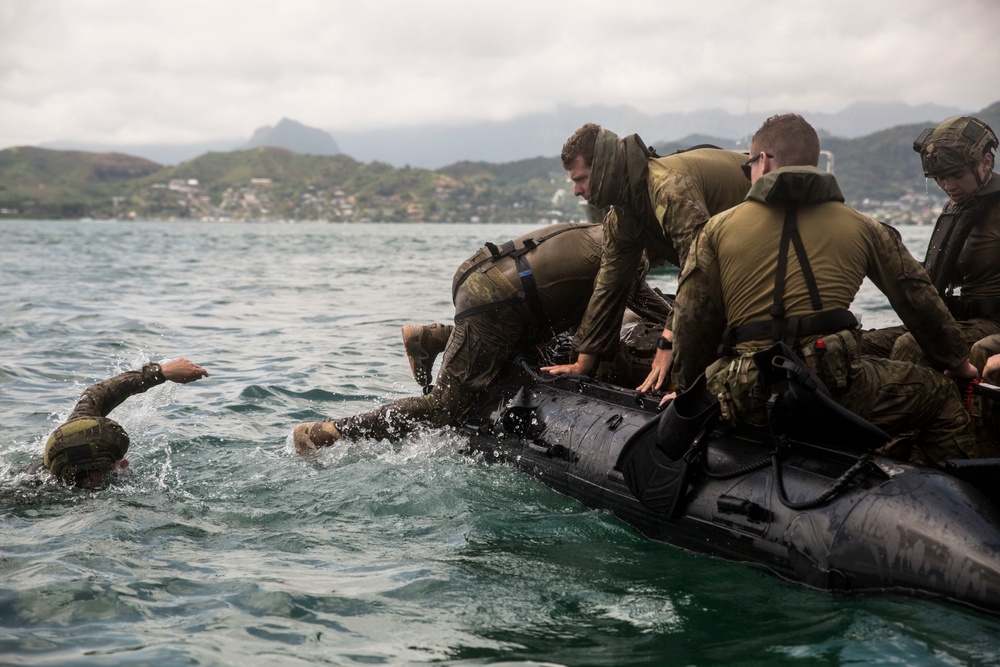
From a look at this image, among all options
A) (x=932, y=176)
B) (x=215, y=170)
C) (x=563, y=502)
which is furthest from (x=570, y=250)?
(x=215, y=170)

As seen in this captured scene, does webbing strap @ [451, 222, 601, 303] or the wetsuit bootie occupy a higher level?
webbing strap @ [451, 222, 601, 303]

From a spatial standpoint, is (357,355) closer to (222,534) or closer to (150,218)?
(222,534)

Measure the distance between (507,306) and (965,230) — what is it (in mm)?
3548

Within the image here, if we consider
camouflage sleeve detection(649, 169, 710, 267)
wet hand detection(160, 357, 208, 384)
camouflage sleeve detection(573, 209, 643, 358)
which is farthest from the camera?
wet hand detection(160, 357, 208, 384)

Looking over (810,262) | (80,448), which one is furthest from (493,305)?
(80,448)

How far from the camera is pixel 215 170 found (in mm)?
167500

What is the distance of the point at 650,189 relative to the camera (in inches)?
259

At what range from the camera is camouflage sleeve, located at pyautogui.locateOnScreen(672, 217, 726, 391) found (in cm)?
536

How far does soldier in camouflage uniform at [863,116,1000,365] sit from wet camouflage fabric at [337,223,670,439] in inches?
89.8

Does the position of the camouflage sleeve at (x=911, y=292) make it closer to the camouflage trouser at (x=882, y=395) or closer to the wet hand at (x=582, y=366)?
the camouflage trouser at (x=882, y=395)

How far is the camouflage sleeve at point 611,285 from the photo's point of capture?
703 cm

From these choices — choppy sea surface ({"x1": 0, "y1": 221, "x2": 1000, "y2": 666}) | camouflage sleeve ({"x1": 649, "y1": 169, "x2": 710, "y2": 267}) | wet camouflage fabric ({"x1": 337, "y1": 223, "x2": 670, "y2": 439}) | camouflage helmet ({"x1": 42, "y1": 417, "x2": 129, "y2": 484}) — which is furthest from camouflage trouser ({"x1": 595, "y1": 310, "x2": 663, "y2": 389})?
camouflage helmet ({"x1": 42, "y1": 417, "x2": 129, "y2": 484})

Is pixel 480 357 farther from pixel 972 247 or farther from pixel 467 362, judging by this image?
pixel 972 247

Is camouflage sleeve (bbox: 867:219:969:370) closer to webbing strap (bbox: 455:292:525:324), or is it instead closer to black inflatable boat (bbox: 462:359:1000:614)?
black inflatable boat (bbox: 462:359:1000:614)
